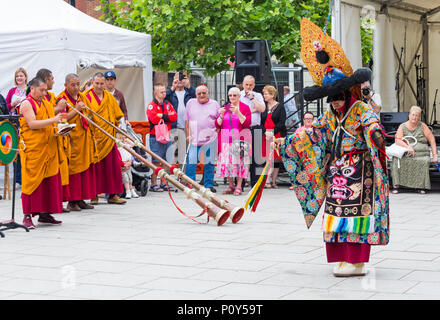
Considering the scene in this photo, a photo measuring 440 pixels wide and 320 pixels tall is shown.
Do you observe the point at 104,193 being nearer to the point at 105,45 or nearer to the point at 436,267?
the point at 105,45

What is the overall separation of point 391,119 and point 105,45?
5.01 meters

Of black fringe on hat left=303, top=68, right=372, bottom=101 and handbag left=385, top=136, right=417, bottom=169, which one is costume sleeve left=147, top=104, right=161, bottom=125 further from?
black fringe on hat left=303, top=68, right=372, bottom=101

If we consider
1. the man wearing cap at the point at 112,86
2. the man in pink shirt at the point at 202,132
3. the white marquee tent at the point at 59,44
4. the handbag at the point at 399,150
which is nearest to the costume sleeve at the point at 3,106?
the white marquee tent at the point at 59,44

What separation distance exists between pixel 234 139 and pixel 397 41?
20.3 ft

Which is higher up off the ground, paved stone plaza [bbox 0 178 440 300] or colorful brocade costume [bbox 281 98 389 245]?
colorful brocade costume [bbox 281 98 389 245]

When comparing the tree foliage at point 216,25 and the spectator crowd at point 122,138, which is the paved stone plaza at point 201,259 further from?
the tree foliage at point 216,25

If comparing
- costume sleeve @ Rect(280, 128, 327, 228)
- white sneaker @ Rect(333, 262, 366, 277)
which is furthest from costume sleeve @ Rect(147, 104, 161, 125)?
white sneaker @ Rect(333, 262, 366, 277)

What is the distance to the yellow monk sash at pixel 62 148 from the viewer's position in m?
9.10

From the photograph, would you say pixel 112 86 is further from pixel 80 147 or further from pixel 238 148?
pixel 238 148

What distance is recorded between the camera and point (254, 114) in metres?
12.5

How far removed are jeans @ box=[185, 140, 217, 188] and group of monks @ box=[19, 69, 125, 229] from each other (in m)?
1.38

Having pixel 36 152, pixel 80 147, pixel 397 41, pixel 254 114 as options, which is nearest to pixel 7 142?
pixel 36 152

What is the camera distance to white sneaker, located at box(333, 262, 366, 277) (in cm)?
618

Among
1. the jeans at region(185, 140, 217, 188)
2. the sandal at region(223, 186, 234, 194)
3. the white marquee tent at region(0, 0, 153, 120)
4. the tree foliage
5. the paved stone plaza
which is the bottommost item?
the paved stone plaza
